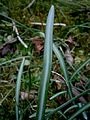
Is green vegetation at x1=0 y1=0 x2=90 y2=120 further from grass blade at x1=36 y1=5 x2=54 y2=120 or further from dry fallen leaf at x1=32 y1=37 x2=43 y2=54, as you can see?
grass blade at x1=36 y1=5 x2=54 y2=120

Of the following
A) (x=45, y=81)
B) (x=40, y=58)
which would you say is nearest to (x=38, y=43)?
(x=40, y=58)

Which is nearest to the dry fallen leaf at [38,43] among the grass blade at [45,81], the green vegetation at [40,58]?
the green vegetation at [40,58]

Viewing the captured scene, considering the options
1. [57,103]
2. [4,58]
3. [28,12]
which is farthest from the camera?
[28,12]

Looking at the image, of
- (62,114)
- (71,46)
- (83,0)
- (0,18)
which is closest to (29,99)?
(62,114)

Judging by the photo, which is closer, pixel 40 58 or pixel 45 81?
pixel 45 81

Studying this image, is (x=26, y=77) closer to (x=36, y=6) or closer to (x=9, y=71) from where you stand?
(x=9, y=71)

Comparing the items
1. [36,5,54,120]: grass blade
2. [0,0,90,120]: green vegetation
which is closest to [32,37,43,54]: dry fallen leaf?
[0,0,90,120]: green vegetation

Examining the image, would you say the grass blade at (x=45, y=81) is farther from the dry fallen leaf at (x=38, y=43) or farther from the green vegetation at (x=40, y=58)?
the dry fallen leaf at (x=38, y=43)

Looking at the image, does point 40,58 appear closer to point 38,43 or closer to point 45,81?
point 38,43
